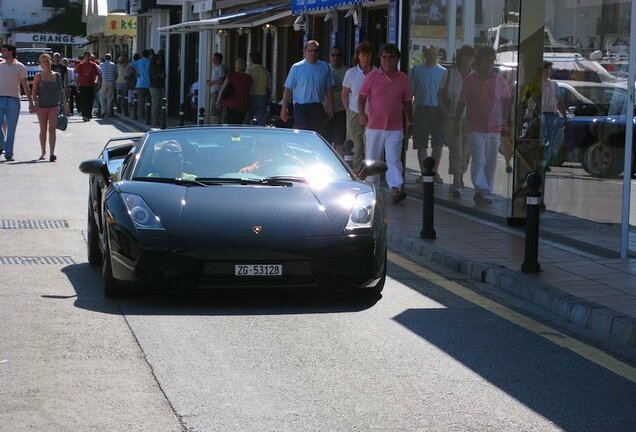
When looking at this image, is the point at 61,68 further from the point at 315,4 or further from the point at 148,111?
the point at 315,4

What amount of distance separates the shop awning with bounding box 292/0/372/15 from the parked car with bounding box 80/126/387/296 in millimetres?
13043

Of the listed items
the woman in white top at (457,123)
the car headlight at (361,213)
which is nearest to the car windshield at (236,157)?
the car headlight at (361,213)

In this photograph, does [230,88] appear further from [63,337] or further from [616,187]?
[63,337]

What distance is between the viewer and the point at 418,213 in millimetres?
14938

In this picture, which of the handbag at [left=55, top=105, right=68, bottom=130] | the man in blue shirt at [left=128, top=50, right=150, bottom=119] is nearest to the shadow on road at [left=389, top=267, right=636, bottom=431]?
the handbag at [left=55, top=105, right=68, bottom=130]

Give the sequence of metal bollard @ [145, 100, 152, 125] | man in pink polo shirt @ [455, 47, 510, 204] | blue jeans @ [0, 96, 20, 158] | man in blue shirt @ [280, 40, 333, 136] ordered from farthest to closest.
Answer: metal bollard @ [145, 100, 152, 125] < blue jeans @ [0, 96, 20, 158] < man in blue shirt @ [280, 40, 333, 136] < man in pink polo shirt @ [455, 47, 510, 204]

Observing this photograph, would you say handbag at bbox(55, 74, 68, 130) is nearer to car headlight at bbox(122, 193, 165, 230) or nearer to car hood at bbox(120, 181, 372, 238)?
car hood at bbox(120, 181, 372, 238)

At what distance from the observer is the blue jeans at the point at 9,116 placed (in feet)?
73.7

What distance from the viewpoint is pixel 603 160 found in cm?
1251

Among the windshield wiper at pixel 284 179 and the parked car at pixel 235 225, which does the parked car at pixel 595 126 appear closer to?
the parked car at pixel 235 225

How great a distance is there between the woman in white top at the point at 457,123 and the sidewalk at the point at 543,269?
3.77ft

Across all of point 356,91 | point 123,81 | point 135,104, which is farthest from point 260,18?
point 356,91

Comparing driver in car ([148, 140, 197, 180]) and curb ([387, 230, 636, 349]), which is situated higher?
driver in car ([148, 140, 197, 180])

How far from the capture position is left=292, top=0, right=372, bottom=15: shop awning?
23.3 metres
